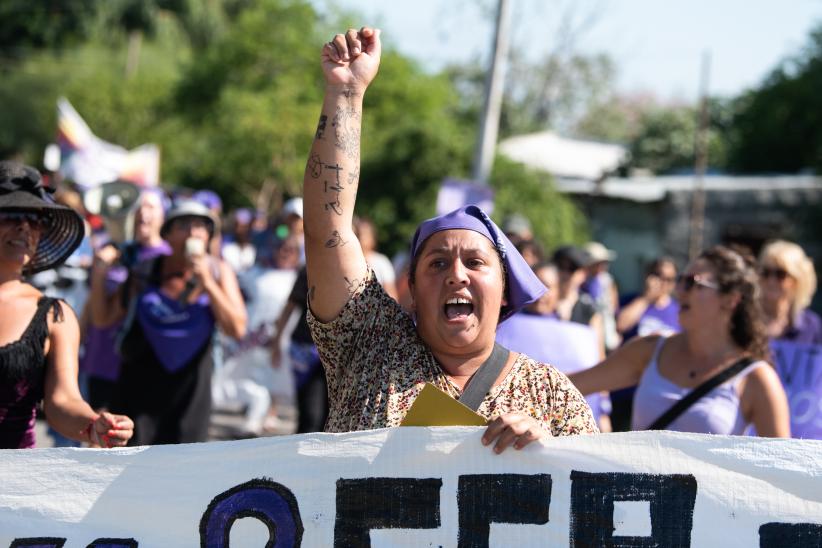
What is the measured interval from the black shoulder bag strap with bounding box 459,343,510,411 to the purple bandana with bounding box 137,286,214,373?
3203mm

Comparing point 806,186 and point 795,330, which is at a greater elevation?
point 806,186

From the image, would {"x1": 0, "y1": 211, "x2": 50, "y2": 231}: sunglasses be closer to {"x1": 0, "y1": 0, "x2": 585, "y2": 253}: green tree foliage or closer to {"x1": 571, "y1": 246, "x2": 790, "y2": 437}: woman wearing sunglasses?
{"x1": 571, "y1": 246, "x2": 790, "y2": 437}: woman wearing sunglasses

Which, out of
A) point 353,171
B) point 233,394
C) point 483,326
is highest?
point 353,171

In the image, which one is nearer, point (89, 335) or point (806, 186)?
point (89, 335)

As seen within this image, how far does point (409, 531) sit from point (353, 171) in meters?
0.99

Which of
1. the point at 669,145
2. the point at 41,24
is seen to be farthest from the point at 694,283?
the point at 41,24

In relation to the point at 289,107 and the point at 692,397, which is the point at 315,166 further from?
the point at 289,107

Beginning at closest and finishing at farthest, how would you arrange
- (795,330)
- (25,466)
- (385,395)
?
(385,395) → (25,466) → (795,330)

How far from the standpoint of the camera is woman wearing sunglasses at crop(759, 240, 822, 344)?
6.57m

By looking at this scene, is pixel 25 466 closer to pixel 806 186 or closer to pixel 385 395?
pixel 385 395

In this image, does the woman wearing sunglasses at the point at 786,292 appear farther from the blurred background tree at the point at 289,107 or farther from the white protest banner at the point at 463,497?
the blurred background tree at the point at 289,107

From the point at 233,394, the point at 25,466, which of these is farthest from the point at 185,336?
the point at 233,394

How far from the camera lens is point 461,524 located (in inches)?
125

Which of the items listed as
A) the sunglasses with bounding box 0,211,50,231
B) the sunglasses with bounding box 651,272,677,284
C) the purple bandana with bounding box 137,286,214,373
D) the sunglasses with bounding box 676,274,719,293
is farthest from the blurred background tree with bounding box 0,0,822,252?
the sunglasses with bounding box 0,211,50,231
